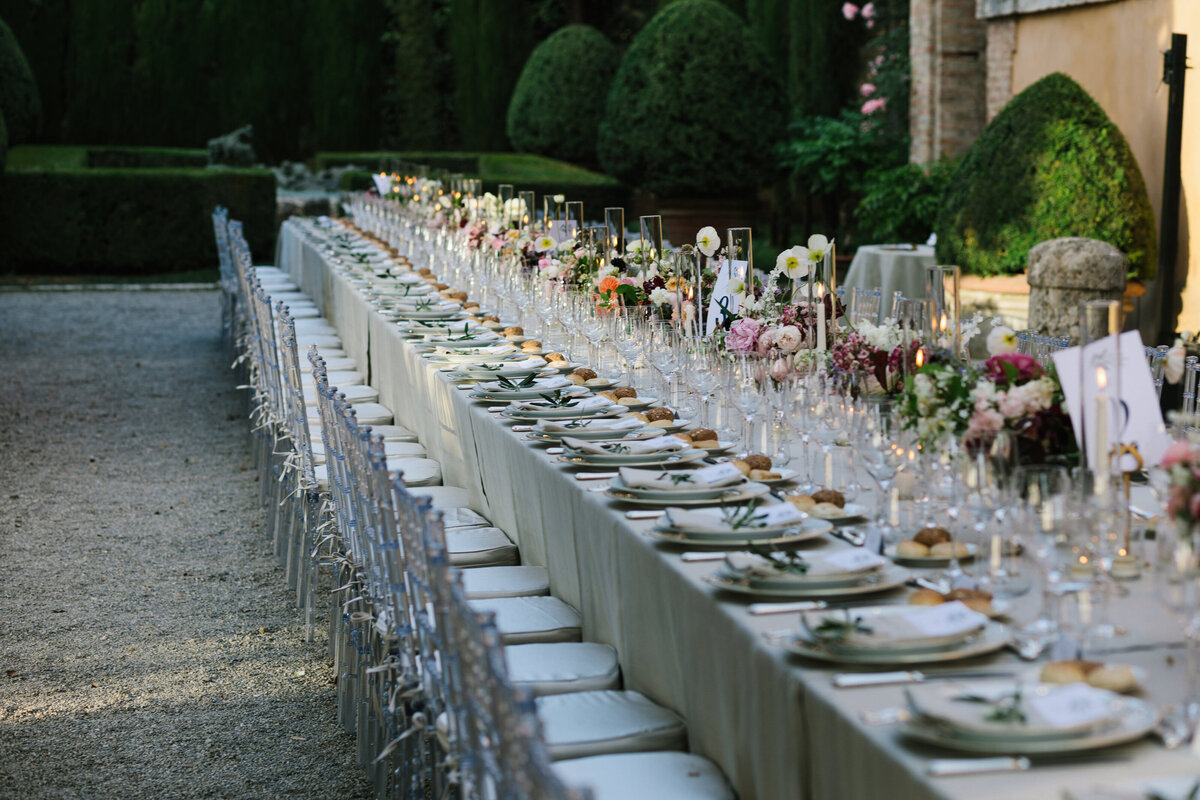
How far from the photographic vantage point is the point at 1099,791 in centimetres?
158

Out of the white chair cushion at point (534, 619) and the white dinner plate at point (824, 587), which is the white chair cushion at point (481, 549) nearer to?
the white chair cushion at point (534, 619)

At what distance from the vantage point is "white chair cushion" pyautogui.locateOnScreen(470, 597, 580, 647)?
3.18 meters

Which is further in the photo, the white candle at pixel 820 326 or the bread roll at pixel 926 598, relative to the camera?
the white candle at pixel 820 326

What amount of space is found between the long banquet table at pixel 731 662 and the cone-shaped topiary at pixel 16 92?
1674 cm

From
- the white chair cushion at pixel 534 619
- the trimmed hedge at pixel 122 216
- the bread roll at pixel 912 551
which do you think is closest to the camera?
the bread roll at pixel 912 551

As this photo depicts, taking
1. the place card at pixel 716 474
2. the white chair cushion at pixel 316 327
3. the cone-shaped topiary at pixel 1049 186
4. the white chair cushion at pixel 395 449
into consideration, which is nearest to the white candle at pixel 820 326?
the place card at pixel 716 474

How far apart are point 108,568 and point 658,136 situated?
11.2 metres

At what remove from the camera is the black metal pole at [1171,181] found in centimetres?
806

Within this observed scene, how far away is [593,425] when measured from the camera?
147 inches

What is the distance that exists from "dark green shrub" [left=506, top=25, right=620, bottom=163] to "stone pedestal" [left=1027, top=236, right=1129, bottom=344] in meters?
11.3

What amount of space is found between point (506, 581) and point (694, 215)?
506 inches

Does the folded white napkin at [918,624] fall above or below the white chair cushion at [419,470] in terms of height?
above

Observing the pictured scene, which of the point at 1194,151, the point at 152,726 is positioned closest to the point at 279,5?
the point at 1194,151

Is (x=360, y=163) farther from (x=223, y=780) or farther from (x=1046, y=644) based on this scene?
(x=1046, y=644)
